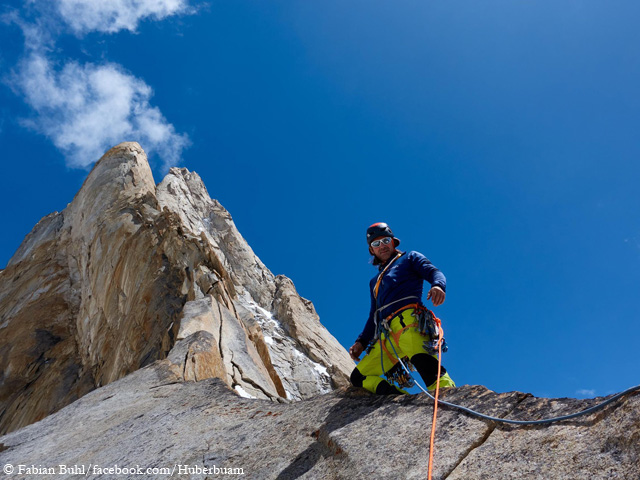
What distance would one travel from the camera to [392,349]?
208 inches

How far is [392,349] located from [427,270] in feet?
3.18

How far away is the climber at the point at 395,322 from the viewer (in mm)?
4949

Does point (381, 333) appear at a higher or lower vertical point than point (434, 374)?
higher

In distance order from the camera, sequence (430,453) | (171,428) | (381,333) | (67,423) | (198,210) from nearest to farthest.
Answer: (430,453), (381,333), (171,428), (67,423), (198,210)

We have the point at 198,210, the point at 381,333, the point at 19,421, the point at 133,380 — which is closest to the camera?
the point at 381,333

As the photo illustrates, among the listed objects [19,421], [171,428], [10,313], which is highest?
[10,313]

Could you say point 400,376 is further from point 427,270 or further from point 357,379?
point 427,270

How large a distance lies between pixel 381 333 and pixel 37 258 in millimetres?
20986

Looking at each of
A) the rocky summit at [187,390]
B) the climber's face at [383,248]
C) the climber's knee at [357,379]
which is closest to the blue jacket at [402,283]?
the climber's face at [383,248]

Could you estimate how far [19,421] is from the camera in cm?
1727

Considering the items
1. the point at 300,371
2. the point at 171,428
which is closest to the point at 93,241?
the point at 300,371

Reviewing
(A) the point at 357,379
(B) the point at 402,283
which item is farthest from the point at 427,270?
(A) the point at 357,379

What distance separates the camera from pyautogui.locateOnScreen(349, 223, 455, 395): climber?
495 cm

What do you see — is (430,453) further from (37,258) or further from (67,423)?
(37,258)
